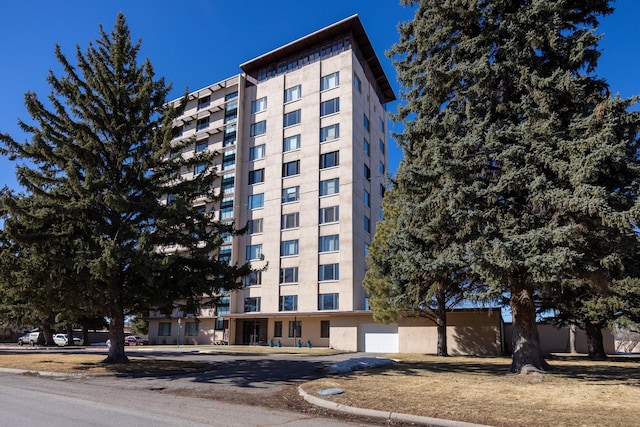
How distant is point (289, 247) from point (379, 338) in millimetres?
12865

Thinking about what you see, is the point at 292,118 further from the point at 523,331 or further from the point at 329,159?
the point at 523,331

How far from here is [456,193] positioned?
14.7 metres

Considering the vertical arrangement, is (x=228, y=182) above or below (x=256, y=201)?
above

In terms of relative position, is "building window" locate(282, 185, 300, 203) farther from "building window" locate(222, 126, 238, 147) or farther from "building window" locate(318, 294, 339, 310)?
"building window" locate(222, 126, 238, 147)

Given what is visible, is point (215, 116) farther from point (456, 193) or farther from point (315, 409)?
point (315, 409)

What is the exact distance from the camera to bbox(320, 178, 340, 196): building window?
1741 inches

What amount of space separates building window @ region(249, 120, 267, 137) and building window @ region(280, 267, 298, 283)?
1625 centimetres

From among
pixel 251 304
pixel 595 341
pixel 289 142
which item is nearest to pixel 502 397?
pixel 595 341

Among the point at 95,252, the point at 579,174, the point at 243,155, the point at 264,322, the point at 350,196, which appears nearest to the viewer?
the point at 579,174

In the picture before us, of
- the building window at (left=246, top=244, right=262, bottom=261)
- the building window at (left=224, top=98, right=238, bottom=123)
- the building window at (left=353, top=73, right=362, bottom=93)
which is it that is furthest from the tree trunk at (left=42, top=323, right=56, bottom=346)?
the building window at (left=353, top=73, right=362, bottom=93)

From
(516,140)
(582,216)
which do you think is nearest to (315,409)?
(582,216)

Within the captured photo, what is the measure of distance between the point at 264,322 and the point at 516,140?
37.6 meters

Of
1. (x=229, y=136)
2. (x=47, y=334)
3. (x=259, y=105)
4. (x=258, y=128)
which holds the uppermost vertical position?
(x=259, y=105)

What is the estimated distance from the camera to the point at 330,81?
1875 inches
